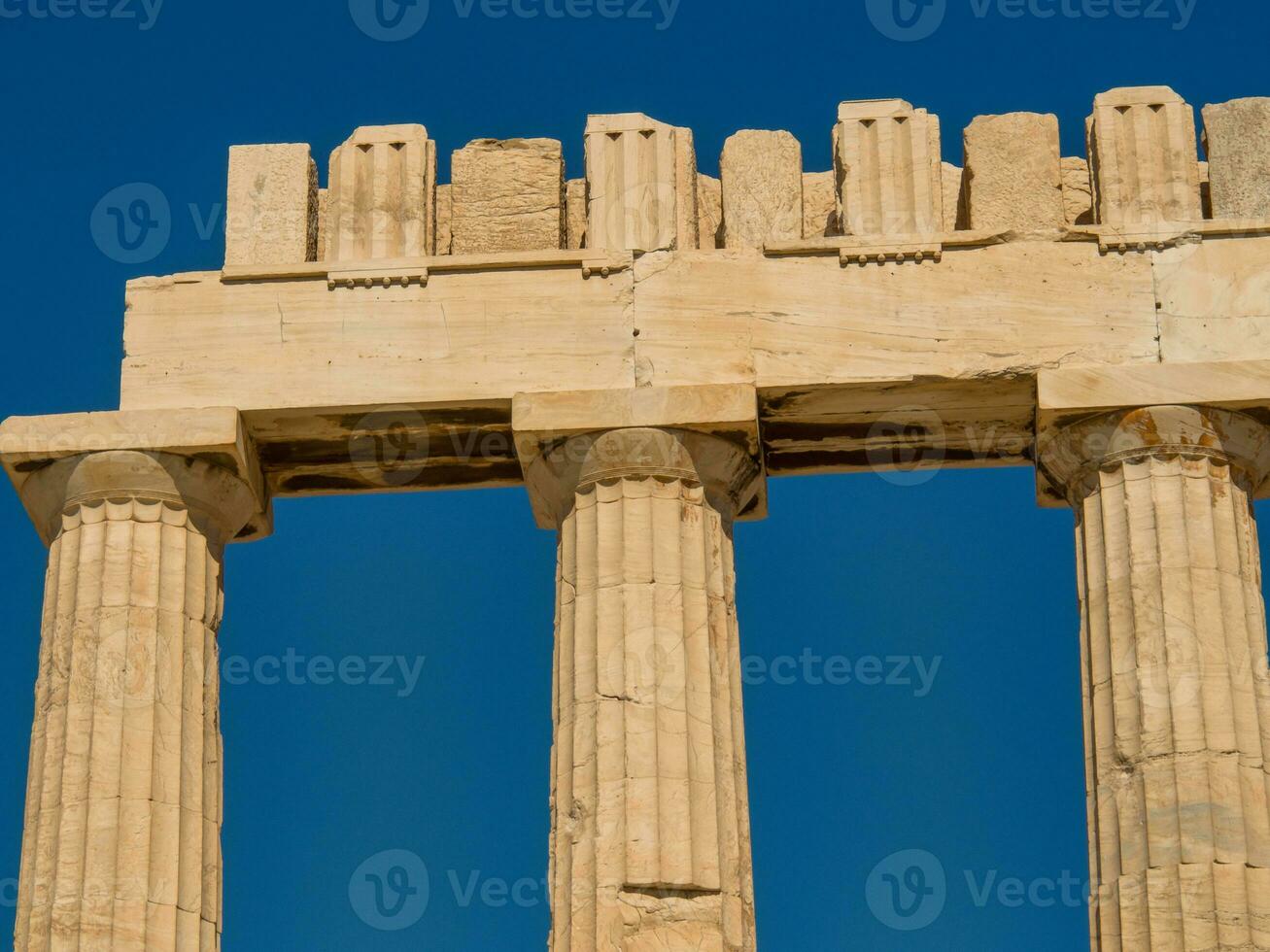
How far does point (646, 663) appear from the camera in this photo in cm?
3341

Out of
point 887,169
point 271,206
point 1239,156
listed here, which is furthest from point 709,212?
point 1239,156

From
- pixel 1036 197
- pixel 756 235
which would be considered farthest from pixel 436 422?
pixel 1036 197

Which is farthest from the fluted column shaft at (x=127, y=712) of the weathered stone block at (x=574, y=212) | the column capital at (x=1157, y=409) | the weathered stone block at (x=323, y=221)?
the column capital at (x=1157, y=409)

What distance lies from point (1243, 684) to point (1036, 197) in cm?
503

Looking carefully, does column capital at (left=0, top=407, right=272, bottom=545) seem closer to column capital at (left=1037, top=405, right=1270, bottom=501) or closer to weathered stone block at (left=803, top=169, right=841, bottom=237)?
weathered stone block at (left=803, top=169, right=841, bottom=237)

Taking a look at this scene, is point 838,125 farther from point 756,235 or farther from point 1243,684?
point 1243,684

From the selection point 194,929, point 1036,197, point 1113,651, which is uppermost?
point 1036,197

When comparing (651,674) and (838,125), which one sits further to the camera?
(838,125)

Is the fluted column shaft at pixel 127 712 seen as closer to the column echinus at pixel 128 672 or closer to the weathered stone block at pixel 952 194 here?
the column echinus at pixel 128 672

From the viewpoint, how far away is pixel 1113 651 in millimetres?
33500

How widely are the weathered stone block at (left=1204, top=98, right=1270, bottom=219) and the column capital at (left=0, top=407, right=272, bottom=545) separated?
8789 mm

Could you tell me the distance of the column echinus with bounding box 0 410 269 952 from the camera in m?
32.9

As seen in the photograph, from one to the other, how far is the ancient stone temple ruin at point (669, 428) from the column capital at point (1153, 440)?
1.4 inches

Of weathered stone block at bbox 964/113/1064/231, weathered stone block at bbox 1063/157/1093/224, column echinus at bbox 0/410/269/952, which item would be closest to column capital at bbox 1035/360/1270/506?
weathered stone block at bbox 964/113/1064/231
